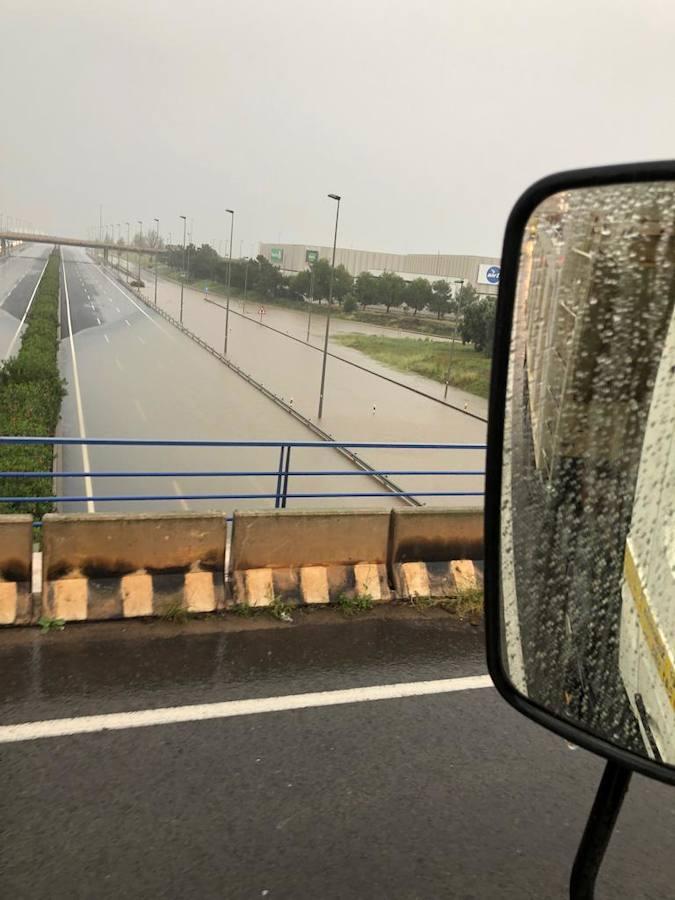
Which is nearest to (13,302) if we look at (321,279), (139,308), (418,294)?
(139,308)

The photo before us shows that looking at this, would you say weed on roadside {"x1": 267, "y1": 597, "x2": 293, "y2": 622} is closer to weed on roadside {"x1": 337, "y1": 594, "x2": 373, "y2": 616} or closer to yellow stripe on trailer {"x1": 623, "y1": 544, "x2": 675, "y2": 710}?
weed on roadside {"x1": 337, "y1": 594, "x2": 373, "y2": 616}

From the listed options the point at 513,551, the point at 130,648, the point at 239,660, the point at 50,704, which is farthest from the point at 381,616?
the point at 513,551

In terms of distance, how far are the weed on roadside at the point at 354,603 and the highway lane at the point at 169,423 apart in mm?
7330

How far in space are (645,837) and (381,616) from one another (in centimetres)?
251

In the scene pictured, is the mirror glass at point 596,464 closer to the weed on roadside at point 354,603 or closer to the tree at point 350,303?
the weed on roadside at point 354,603

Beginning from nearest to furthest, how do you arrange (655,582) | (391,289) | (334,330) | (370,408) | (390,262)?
(655,582) < (370,408) < (334,330) < (391,289) < (390,262)

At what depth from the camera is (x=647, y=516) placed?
95 centimetres

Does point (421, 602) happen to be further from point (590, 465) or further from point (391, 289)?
point (391, 289)

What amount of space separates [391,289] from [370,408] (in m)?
52.1

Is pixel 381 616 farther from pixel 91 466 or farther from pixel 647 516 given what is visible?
pixel 91 466

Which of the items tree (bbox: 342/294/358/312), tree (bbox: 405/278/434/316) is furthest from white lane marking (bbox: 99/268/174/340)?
tree (bbox: 405/278/434/316)

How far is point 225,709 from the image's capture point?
13.0 feet

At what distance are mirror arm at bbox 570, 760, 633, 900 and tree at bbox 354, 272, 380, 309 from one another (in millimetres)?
90522

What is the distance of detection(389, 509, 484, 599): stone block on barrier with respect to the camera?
5.76m
